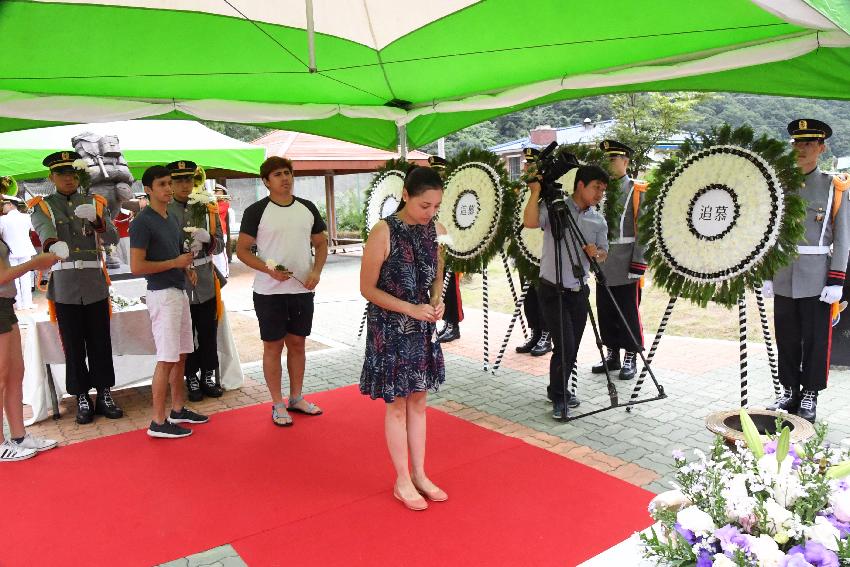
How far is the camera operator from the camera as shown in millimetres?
3752

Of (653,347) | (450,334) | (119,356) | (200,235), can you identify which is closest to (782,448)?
(653,347)

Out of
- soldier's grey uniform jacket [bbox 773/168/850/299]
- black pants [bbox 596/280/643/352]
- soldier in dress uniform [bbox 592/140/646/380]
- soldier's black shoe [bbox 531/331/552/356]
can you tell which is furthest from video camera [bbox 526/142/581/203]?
soldier's black shoe [bbox 531/331/552/356]

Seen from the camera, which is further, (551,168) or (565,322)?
(565,322)

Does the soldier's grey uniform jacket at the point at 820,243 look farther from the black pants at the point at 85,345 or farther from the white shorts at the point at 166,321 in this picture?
the black pants at the point at 85,345

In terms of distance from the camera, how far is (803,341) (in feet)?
12.5

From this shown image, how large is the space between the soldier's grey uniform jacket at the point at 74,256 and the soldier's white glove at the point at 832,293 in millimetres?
4652

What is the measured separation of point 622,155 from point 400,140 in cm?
226

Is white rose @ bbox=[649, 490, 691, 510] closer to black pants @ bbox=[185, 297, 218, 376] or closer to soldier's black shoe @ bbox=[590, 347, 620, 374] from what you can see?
soldier's black shoe @ bbox=[590, 347, 620, 374]

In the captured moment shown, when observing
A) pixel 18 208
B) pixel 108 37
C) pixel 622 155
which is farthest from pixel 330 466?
pixel 18 208

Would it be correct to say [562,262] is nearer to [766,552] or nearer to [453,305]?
[453,305]

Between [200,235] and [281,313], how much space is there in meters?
0.98

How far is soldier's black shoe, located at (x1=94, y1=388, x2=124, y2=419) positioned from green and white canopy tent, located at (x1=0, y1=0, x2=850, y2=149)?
2.00 metres

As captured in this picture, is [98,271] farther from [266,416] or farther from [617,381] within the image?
[617,381]

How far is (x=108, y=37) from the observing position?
3590mm
